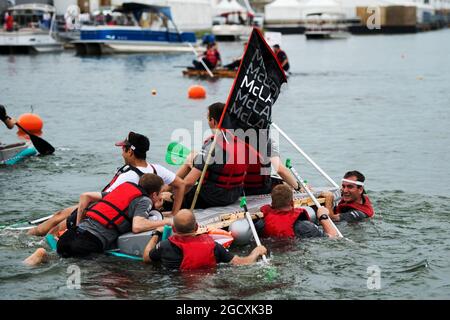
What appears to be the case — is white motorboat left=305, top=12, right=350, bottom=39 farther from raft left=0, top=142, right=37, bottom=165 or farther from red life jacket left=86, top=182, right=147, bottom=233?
red life jacket left=86, top=182, right=147, bottom=233

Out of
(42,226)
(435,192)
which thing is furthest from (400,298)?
(435,192)

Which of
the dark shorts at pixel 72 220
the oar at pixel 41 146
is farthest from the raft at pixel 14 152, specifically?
the dark shorts at pixel 72 220

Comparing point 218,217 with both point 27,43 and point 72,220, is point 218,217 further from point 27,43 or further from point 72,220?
point 27,43

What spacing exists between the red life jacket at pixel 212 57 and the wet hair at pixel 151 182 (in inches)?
1081

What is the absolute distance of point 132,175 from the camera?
38.9 ft

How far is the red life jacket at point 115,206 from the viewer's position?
1136 cm

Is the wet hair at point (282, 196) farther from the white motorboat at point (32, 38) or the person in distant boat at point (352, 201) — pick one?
the white motorboat at point (32, 38)

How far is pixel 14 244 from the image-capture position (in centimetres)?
1241

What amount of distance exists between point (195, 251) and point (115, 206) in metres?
1.21

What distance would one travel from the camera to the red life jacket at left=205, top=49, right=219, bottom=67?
127 ft

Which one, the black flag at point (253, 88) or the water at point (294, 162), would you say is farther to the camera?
the black flag at point (253, 88)
